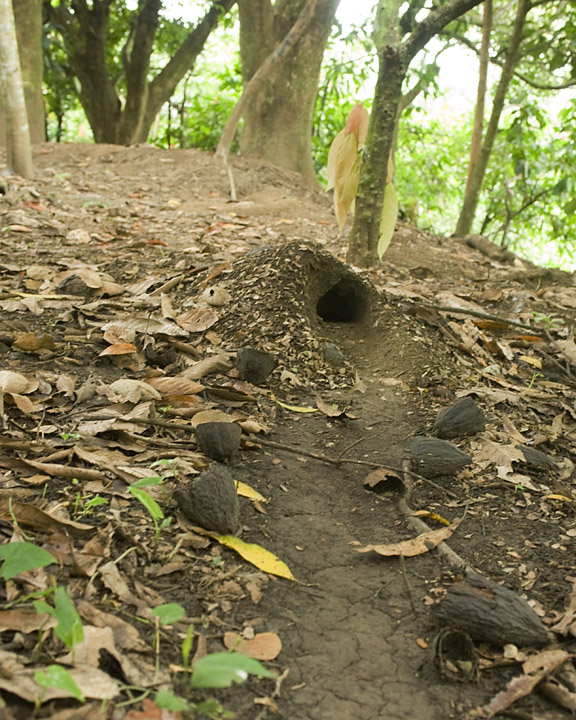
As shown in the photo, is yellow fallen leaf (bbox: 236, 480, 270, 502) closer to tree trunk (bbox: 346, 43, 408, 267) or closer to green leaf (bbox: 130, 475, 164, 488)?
green leaf (bbox: 130, 475, 164, 488)

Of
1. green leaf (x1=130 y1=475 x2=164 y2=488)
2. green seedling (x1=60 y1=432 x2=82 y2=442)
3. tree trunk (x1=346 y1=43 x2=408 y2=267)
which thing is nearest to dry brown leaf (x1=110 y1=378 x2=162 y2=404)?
green seedling (x1=60 y1=432 x2=82 y2=442)

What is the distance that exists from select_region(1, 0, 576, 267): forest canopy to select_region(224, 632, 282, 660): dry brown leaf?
3.09 m

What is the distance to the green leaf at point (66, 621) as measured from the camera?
122 centimetres

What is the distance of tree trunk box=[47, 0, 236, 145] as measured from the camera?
10031 mm

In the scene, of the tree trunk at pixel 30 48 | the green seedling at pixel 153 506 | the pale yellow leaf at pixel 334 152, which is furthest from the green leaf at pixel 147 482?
the tree trunk at pixel 30 48

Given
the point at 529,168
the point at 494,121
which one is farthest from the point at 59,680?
the point at 529,168

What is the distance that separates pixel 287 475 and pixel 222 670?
1.11 metres

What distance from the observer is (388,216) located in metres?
4.24

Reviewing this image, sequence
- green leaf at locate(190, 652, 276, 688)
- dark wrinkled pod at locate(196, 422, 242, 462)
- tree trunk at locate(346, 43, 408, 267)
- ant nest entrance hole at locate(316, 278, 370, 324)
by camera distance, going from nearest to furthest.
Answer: green leaf at locate(190, 652, 276, 688), dark wrinkled pod at locate(196, 422, 242, 462), ant nest entrance hole at locate(316, 278, 370, 324), tree trunk at locate(346, 43, 408, 267)

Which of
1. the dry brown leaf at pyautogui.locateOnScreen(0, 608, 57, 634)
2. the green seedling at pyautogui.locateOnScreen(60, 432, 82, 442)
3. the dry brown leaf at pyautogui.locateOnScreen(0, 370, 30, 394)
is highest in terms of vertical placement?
the dry brown leaf at pyautogui.locateOnScreen(0, 370, 30, 394)

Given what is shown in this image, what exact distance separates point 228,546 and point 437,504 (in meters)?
0.76

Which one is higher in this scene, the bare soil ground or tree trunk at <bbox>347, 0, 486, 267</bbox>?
tree trunk at <bbox>347, 0, 486, 267</bbox>

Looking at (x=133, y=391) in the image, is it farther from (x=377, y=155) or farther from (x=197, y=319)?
(x=377, y=155)

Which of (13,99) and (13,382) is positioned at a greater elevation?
(13,99)
